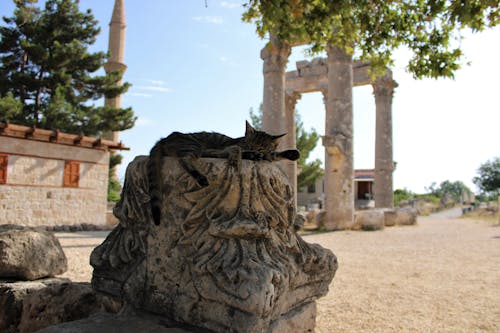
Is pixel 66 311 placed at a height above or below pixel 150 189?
below

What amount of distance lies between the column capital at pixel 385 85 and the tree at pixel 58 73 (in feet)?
44.3

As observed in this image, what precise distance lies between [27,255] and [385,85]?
19789 millimetres

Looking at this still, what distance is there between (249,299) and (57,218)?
43.9ft

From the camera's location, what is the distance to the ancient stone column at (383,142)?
19281mm

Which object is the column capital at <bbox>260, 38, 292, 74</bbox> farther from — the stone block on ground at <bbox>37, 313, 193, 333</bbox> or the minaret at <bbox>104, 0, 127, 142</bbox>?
the stone block on ground at <bbox>37, 313, 193, 333</bbox>

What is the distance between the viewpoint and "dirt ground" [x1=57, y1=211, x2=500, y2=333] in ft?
11.7

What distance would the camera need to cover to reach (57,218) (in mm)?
12945

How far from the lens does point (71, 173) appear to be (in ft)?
44.0

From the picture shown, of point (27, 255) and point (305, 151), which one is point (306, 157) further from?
point (27, 255)

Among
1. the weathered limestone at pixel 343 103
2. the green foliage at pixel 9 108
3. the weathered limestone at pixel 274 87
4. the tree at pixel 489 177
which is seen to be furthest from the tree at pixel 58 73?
the tree at pixel 489 177

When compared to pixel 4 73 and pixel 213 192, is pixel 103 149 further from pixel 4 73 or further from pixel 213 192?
pixel 213 192

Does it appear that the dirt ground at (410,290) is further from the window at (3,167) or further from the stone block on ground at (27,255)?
the window at (3,167)

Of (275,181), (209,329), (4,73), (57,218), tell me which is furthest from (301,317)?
(4,73)

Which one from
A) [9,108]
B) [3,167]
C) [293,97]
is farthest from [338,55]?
[9,108]
